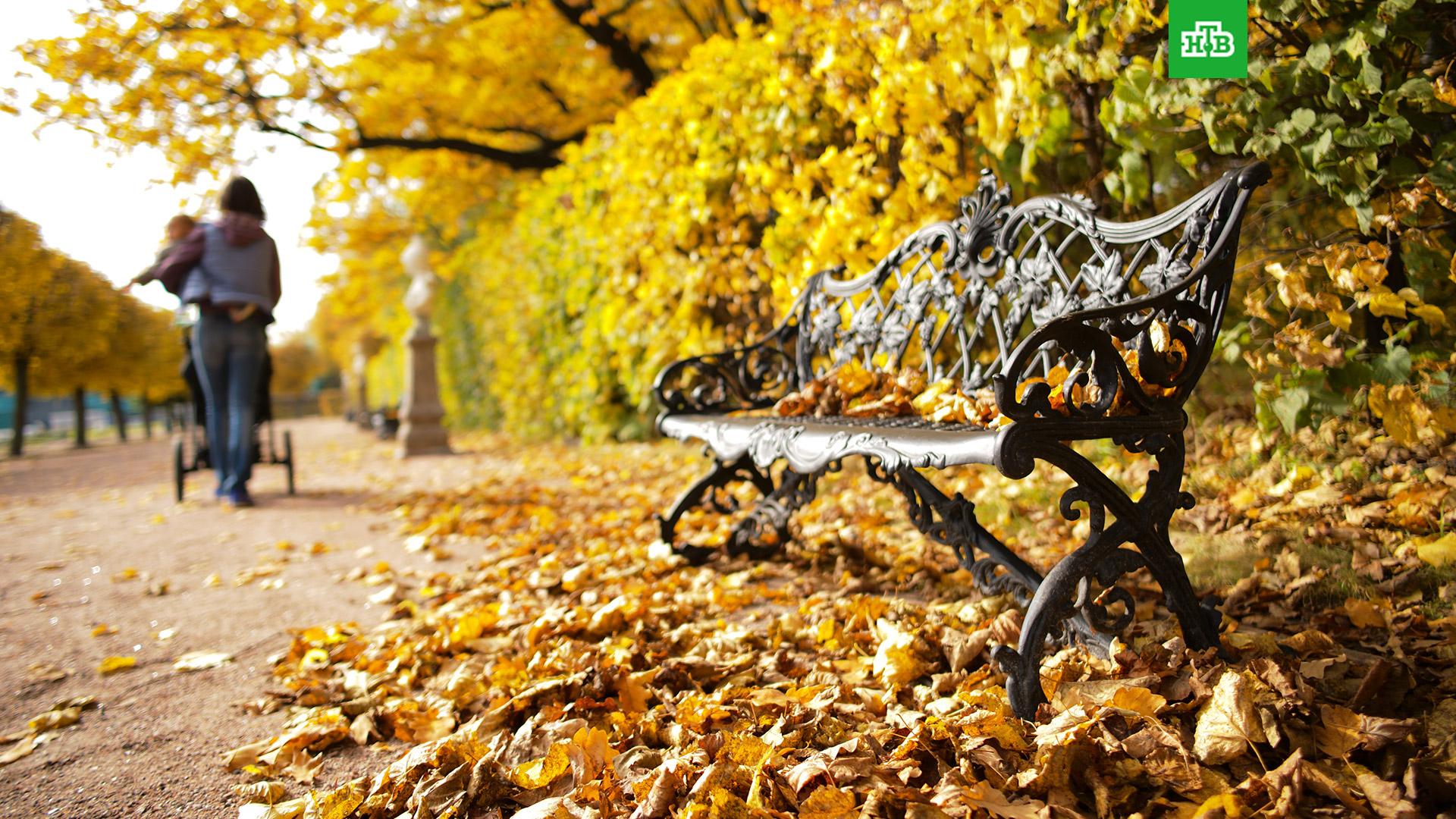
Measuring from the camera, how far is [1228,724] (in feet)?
4.49

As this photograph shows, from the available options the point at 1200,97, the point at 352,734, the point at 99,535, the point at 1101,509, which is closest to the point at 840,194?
the point at 1200,97

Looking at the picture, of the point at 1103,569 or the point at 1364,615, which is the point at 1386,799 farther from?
the point at 1364,615

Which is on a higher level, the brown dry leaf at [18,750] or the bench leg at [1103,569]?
the bench leg at [1103,569]

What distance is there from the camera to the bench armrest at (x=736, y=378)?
10.9 feet

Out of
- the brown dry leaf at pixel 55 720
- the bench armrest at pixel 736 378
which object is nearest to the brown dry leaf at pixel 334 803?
the brown dry leaf at pixel 55 720

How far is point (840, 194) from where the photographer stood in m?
3.79

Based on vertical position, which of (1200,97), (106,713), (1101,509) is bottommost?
(106,713)

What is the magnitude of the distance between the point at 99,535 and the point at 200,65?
5801 mm

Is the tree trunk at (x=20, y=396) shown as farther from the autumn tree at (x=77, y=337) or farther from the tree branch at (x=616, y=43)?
the tree branch at (x=616, y=43)

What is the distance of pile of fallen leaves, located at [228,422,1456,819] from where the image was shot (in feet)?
4.29

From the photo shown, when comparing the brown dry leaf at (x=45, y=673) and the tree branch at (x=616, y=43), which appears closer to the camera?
the brown dry leaf at (x=45, y=673)

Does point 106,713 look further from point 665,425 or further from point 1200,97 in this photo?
point 1200,97

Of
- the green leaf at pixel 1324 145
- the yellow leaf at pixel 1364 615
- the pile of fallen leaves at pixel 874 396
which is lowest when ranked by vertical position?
the yellow leaf at pixel 1364 615

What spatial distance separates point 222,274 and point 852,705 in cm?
520
